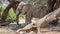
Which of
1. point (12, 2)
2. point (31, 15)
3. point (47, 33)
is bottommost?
point (47, 33)

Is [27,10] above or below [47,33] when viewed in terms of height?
above

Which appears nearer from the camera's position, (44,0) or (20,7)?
(44,0)

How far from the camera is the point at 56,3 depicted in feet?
25.7

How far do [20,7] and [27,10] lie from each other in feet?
1.91

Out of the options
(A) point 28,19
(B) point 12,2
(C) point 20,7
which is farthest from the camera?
(C) point 20,7

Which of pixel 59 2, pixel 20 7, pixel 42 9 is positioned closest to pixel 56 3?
pixel 59 2

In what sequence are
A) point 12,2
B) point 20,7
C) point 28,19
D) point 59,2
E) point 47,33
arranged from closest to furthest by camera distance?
point 47,33
point 59,2
point 12,2
point 28,19
point 20,7

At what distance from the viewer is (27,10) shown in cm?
1143

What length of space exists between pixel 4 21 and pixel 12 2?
118 cm

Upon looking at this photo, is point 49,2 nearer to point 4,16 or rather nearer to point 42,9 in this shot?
point 42,9

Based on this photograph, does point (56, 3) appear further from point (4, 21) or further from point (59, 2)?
point (4, 21)

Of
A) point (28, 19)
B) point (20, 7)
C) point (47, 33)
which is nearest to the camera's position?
point (47, 33)

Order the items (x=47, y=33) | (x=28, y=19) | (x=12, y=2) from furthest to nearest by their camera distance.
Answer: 1. (x=28, y=19)
2. (x=12, y=2)
3. (x=47, y=33)

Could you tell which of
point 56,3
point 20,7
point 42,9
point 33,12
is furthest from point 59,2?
point 20,7
